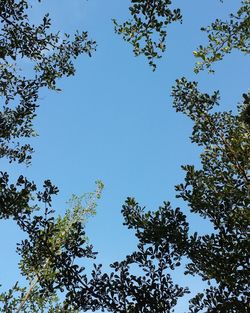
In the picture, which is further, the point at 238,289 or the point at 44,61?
the point at 44,61

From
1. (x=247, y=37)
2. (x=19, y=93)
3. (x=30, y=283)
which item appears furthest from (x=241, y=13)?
(x=30, y=283)

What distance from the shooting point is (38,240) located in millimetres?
4738

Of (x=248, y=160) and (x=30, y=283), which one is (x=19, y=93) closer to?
(x=248, y=160)

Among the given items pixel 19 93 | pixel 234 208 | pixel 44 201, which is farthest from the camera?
pixel 19 93

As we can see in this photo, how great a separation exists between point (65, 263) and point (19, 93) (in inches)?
193

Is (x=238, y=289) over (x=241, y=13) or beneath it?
beneath

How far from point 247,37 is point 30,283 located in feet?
41.1

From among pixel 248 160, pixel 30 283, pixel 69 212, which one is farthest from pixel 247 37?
pixel 69 212

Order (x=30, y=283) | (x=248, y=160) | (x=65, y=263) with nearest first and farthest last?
(x=65, y=263)
(x=248, y=160)
(x=30, y=283)

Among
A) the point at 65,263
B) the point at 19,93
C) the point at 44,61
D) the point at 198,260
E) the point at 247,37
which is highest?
the point at 247,37

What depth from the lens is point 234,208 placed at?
657 cm

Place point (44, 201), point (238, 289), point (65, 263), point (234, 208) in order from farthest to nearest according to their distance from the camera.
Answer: point (234, 208) → point (238, 289) → point (44, 201) → point (65, 263)

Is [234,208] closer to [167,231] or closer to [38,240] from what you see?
[167,231]

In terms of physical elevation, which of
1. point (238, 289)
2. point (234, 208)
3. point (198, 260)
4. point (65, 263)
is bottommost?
point (65, 263)
